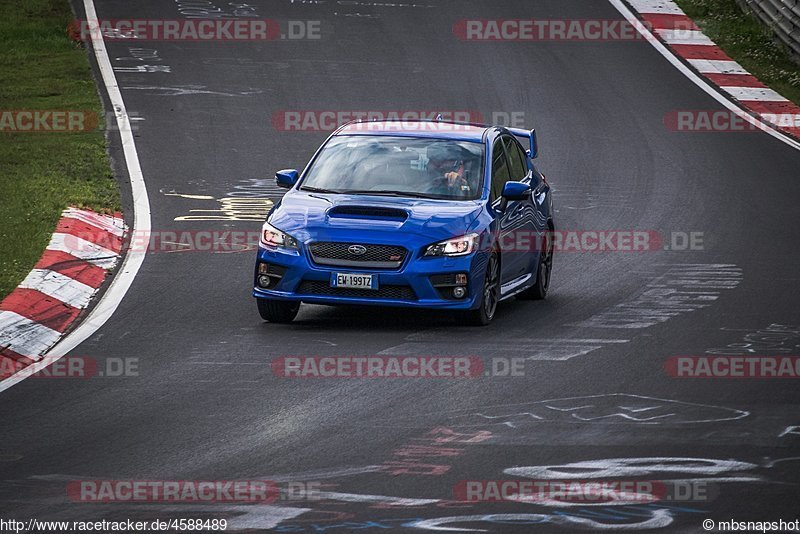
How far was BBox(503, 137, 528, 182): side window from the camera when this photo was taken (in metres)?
14.0

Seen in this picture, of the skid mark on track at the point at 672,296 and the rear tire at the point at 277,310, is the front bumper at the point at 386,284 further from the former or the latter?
the skid mark on track at the point at 672,296

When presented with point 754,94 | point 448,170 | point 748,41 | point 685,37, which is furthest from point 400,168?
point 685,37

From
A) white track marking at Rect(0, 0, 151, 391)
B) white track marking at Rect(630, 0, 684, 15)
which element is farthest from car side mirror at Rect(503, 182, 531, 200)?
white track marking at Rect(630, 0, 684, 15)

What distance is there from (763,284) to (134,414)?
23.8 feet

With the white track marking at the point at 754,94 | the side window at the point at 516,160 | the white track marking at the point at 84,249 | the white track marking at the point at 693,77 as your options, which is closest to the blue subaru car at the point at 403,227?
the side window at the point at 516,160

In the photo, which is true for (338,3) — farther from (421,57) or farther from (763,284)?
(763,284)

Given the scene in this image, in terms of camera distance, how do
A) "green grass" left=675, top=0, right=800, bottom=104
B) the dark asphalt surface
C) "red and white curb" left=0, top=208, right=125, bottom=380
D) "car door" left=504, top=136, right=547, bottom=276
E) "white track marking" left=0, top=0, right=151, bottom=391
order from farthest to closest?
"green grass" left=675, top=0, right=800, bottom=104 < "car door" left=504, top=136, right=547, bottom=276 < "red and white curb" left=0, top=208, right=125, bottom=380 < "white track marking" left=0, top=0, right=151, bottom=391 < the dark asphalt surface

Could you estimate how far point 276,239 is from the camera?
12.2 metres

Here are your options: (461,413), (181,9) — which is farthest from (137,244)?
(181,9)

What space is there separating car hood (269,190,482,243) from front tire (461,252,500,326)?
43 centimetres

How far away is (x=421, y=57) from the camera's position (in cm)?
2614

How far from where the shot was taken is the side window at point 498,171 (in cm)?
1306

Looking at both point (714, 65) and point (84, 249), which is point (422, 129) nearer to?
point (84, 249)

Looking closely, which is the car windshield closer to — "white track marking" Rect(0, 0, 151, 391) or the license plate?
the license plate
